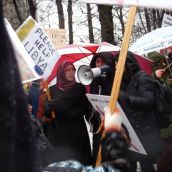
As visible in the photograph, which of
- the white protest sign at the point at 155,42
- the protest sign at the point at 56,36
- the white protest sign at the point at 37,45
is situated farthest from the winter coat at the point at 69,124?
the protest sign at the point at 56,36

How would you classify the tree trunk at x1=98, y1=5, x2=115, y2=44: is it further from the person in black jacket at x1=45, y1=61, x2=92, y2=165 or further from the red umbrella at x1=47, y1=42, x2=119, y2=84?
the person in black jacket at x1=45, y1=61, x2=92, y2=165

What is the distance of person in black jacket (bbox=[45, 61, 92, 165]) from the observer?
5.26 meters

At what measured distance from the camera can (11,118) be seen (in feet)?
3.22

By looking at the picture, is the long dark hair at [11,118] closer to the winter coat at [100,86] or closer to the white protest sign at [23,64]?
the white protest sign at [23,64]

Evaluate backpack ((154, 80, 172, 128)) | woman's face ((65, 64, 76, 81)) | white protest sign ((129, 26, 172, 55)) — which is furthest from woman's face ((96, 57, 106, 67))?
white protest sign ((129, 26, 172, 55))

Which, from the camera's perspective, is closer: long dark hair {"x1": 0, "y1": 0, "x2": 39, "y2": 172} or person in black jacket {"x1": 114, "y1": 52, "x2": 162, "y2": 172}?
long dark hair {"x1": 0, "y1": 0, "x2": 39, "y2": 172}

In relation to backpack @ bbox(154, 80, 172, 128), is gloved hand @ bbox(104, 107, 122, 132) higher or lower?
higher

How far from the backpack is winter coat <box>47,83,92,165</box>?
0.90 metres

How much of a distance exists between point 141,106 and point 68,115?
3.05 ft

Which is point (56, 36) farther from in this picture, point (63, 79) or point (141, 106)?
point (141, 106)

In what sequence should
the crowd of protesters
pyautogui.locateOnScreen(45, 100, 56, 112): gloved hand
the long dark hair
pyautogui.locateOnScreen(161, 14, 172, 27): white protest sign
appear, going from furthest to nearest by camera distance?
pyautogui.locateOnScreen(161, 14, 172, 27): white protest sign → pyautogui.locateOnScreen(45, 100, 56, 112): gloved hand → the crowd of protesters → the long dark hair

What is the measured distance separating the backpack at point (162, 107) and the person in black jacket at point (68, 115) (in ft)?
2.96

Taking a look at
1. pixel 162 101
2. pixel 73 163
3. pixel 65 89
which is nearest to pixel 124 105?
pixel 162 101

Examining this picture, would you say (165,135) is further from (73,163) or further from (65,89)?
(73,163)
